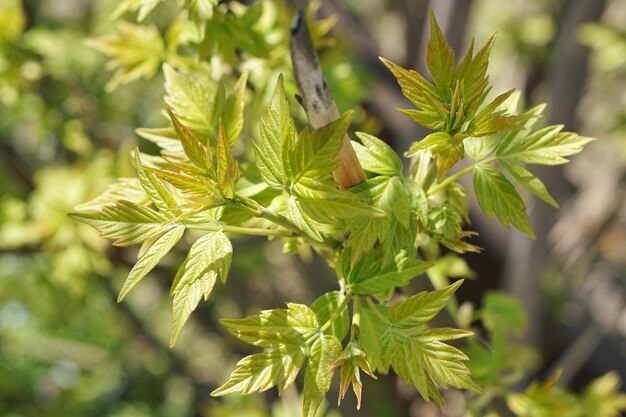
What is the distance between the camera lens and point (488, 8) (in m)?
3.84

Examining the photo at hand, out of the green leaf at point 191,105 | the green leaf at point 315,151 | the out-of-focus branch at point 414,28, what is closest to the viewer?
the green leaf at point 315,151

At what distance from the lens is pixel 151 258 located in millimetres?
635

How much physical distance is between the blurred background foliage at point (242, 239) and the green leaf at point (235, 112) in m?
0.14

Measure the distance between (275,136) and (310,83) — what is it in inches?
3.1

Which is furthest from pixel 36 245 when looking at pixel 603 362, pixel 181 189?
pixel 603 362

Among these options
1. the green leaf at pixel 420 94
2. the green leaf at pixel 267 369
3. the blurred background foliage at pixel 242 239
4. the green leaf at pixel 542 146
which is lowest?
the blurred background foliage at pixel 242 239

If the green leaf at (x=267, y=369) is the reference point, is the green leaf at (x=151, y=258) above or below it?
above

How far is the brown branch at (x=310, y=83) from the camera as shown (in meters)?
0.67

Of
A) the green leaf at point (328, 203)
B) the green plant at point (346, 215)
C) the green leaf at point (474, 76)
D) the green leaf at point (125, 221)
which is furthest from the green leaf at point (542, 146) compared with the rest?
the green leaf at point (125, 221)

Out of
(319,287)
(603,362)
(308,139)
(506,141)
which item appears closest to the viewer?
(308,139)

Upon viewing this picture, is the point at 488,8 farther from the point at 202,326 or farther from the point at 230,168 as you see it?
the point at 230,168

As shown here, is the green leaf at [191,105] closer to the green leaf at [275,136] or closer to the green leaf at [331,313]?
the green leaf at [275,136]

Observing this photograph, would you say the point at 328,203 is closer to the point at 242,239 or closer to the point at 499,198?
the point at 499,198

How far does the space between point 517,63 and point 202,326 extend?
2.30 meters
